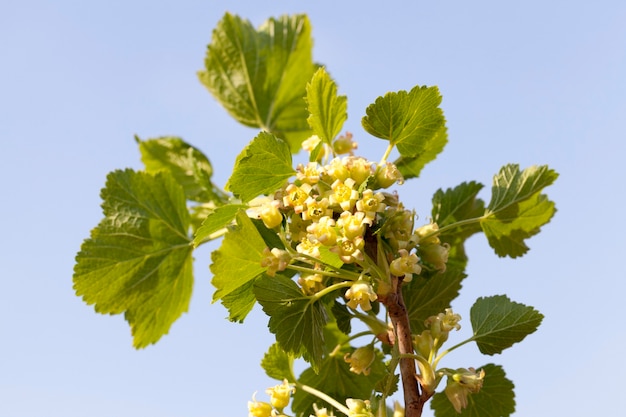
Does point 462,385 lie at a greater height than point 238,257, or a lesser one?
lesser

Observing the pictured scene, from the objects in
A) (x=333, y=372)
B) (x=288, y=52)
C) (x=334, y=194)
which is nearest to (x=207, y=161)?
(x=288, y=52)

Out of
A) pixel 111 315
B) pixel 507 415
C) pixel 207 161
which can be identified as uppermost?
pixel 207 161

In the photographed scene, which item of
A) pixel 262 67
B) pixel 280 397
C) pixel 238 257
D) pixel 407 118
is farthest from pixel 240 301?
pixel 262 67

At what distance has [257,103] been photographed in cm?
244

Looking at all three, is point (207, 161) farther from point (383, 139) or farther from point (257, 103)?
point (383, 139)

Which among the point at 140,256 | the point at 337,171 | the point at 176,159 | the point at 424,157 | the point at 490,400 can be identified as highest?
the point at 176,159

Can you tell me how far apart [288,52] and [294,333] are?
3.98ft

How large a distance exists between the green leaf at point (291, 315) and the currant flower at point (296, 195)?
16 centimetres

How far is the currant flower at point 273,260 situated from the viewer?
55.2 inches

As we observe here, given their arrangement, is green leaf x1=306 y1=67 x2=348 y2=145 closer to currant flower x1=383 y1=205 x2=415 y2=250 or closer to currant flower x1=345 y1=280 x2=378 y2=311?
currant flower x1=383 y1=205 x2=415 y2=250

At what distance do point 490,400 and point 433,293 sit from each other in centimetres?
34

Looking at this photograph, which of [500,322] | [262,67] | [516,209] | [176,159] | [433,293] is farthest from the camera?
[176,159]

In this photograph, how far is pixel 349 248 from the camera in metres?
1.39

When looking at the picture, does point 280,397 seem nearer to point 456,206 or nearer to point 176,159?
point 456,206
